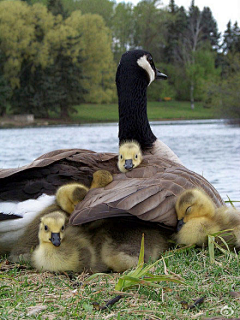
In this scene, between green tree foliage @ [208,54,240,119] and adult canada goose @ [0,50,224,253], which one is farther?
green tree foliage @ [208,54,240,119]

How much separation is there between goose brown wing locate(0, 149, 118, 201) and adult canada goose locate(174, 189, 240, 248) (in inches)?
31.0

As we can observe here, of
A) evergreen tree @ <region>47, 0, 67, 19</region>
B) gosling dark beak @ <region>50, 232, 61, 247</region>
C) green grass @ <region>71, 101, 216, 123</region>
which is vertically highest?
evergreen tree @ <region>47, 0, 67, 19</region>

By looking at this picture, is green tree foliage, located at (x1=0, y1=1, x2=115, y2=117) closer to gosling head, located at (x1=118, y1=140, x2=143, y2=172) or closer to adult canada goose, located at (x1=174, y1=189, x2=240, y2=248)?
gosling head, located at (x1=118, y1=140, x2=143, y2=172)

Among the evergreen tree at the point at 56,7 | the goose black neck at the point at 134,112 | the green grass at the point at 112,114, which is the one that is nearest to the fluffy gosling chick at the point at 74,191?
the goose black neck at the point at 134,112

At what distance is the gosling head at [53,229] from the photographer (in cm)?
263

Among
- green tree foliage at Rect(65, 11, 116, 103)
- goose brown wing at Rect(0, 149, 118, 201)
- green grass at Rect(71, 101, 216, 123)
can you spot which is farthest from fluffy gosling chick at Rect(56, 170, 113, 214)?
green tree foliage at Rect(65, 11, 116, 103)

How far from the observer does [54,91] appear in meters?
34.3

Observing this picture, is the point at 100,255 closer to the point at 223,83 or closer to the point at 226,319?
the point at 226,319

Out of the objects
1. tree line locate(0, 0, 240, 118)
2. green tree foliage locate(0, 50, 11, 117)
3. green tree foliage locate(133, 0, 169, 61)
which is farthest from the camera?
green tree foliage locate(133, 0, 169, 61)

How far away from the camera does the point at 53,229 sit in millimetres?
2650

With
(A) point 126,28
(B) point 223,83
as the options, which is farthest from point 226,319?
(A) point 126,28

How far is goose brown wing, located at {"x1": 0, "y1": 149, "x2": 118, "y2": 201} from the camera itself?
122 inches

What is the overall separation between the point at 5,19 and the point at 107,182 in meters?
29.9

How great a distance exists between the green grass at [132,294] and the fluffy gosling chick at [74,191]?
46 cm
